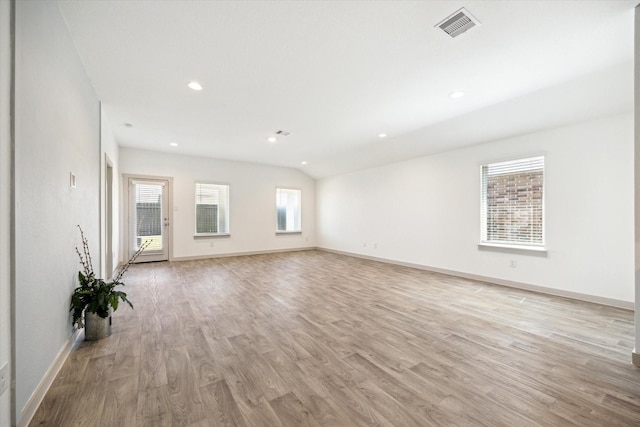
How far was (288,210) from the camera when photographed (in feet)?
29.0

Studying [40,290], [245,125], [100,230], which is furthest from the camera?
[245,125]

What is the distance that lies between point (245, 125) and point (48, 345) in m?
3.80

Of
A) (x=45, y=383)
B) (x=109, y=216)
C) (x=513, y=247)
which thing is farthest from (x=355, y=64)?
(x=109, y=216)

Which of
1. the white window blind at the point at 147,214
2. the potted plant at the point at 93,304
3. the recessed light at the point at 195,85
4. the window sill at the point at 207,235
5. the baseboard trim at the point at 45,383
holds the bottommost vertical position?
the baseboard trim at the point at 45,383

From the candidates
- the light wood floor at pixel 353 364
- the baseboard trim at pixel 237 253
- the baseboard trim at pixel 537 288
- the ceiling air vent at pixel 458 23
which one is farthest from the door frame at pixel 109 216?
the baseboard trim at pixel 537 288

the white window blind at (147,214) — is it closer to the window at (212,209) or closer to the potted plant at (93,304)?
the window at (212,209)

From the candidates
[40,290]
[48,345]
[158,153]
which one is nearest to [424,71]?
[40,290]

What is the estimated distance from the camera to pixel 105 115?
13.5ft

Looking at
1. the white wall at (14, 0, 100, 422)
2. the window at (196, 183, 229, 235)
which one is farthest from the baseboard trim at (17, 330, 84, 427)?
the window at (196, 183, 229, 235)

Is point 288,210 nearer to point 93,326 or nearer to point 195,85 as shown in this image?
point 195,85

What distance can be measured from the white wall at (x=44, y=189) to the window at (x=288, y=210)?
6059 millimetres

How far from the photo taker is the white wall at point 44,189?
58.4 inches

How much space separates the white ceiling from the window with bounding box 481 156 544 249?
612 mm

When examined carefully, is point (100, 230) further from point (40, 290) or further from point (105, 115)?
point (40, 290)
